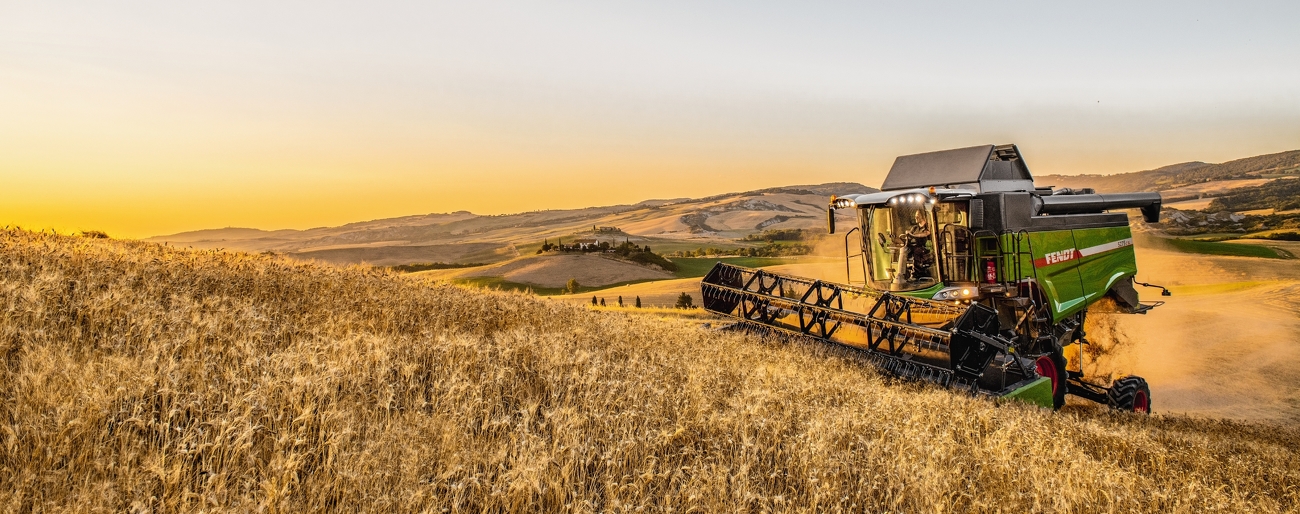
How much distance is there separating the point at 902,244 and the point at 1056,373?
3.07 metres

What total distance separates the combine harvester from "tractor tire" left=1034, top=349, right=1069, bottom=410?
26 mm

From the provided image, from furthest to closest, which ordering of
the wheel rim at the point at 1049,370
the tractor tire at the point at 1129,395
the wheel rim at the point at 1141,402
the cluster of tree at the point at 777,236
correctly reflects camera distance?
the cluster of tree at the point at 777,236
the wheel rim at the point at 1141,402
the tractor tire at the point at 1129,395
the wheel rim at the point at 1049,370

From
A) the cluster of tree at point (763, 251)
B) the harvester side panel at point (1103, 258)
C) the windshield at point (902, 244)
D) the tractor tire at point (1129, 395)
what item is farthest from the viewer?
the cluster of tree at point (763, 251)

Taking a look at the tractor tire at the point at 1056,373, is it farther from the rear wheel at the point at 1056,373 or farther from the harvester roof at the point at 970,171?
the harvester roof at the point at 970,171

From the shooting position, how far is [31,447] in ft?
10.5

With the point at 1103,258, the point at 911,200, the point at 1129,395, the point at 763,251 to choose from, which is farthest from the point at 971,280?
the point at 763,251

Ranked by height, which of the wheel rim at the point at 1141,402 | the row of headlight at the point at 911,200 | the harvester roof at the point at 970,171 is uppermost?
the harvester roof at the point at 970,171

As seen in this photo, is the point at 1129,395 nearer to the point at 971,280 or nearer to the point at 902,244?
the point at 971,280

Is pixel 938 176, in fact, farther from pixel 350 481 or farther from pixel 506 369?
pixel 350 481

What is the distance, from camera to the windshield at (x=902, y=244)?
375 inches

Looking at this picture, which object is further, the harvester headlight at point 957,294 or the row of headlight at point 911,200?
the row of headlight at point 911,200

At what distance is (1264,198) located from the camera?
166 ft

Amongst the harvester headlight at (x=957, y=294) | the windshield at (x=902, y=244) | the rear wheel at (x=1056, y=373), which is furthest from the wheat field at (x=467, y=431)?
the windshield at (x=902, y=244)

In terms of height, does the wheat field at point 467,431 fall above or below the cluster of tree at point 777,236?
above
